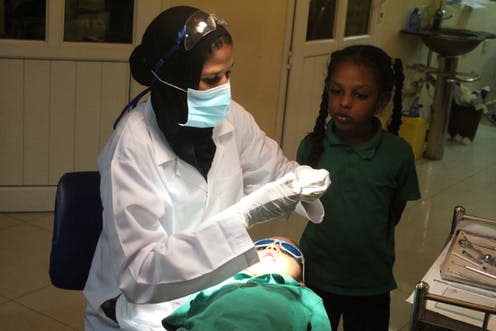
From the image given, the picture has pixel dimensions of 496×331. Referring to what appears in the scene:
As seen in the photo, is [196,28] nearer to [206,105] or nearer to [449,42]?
[206,105]

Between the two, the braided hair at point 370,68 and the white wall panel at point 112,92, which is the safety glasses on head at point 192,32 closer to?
the braided hair at point 370,68

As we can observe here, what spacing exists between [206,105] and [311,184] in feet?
1.06

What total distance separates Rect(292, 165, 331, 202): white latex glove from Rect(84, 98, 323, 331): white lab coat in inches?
5.2

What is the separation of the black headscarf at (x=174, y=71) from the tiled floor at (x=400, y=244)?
131cm

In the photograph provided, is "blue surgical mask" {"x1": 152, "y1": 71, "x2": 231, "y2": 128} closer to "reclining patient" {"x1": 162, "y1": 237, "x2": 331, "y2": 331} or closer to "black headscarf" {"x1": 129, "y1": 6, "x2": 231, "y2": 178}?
"black headscarf" {"x1": 129, "y1": 6, "x2": 231, "y2": 178}

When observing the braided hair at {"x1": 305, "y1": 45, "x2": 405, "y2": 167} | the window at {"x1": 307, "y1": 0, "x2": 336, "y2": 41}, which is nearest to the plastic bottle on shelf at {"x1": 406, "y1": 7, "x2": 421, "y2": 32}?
the window at {"x1": 307, "y1": 0, "x2": 336, "y2": 41}

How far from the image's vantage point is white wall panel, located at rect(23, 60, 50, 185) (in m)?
3.62

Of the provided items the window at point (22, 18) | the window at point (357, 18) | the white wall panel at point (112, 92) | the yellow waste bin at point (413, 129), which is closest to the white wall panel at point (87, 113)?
the white wall panel at point (112, 92)

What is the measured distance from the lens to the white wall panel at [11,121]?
3580mm

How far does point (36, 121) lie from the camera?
3.70 meters

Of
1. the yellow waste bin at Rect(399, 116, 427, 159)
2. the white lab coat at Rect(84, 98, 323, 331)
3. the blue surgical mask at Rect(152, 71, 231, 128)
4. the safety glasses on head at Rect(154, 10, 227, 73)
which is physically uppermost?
the safety glasses on head at Rect(154, 10, 227, 73)

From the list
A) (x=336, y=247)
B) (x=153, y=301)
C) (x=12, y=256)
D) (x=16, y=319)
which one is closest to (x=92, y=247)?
(x=153, y=301)

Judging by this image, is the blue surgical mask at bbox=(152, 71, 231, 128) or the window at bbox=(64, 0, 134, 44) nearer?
the blue surgical mask at bbox=(152, 71, 231, 128)

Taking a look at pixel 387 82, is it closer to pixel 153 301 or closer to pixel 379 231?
pixel 379 231
